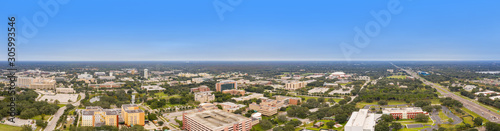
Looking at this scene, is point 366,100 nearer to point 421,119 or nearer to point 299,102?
point 299,102

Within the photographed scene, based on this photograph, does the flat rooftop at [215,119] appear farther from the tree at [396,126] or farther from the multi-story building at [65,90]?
the multi-story building at [65,90]

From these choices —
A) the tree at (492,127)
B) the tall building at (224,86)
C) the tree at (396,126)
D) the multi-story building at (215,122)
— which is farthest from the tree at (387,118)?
the tall building at (224,86)

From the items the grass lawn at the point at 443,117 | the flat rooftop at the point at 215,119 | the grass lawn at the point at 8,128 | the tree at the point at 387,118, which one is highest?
the flat rooftop at the point at 215,119

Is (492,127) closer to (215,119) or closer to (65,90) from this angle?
(215,119)

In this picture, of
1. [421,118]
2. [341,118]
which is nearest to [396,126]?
[421,118]

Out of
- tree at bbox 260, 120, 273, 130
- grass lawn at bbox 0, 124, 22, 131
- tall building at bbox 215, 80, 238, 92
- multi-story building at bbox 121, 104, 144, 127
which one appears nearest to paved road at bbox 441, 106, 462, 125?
tree at bbox 260, 120, 273, 130

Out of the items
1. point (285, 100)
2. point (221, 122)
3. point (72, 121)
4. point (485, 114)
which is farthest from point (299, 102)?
point (72, 121)

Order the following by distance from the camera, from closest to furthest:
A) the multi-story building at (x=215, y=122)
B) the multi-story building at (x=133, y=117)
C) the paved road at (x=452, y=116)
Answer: the multi-story building at (x=215, y=122) → the multi-story building at (x=133, y=117) → the paved road at (x=452, y=116)
